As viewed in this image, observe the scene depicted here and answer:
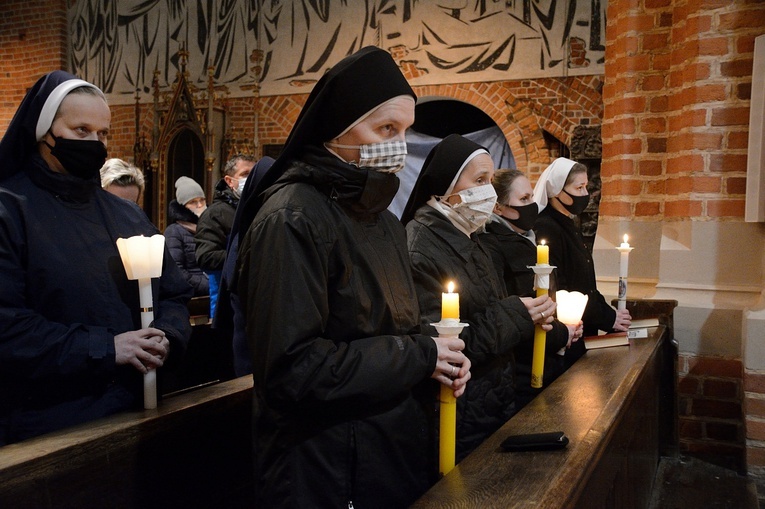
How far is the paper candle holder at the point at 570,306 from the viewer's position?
2.79 meters

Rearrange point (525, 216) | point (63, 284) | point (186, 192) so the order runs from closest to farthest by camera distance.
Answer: point (63, 284) → point (525, 216) → point (186, 192)

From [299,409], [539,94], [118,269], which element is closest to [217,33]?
[539,94]

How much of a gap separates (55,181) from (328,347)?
1018 mm

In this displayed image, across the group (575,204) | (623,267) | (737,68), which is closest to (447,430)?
(623,267)

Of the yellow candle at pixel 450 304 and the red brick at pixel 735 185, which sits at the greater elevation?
the red brick at pixel 735 185

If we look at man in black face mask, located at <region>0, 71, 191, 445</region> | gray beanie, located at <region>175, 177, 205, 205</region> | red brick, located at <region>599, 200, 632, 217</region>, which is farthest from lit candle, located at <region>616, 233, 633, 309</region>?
gray beanie, located at <region>175, 177, 205, 205</region>

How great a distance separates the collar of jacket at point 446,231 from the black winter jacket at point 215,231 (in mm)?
2438

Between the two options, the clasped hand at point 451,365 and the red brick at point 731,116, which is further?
the red brick at point 731,116

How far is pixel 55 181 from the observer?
1.92 m

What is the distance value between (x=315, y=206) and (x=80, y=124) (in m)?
0.86

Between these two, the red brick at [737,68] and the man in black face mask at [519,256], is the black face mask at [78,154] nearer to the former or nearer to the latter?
the man in black face mask at [519,256]

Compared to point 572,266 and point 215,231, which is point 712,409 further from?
point 215,231

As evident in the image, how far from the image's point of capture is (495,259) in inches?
115

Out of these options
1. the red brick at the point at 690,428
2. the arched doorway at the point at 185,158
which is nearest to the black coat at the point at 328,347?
the red brick at the point at 690,428
